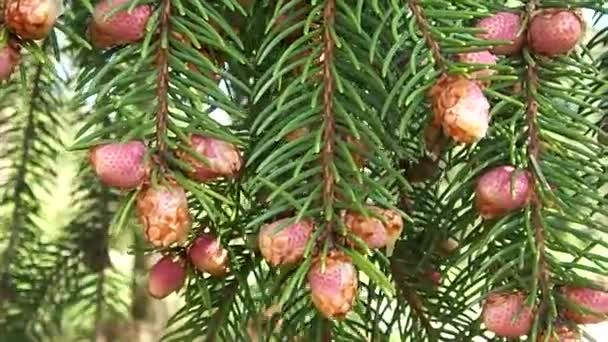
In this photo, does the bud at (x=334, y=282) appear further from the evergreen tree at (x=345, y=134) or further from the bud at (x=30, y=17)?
the bud at (x=30, y=17)

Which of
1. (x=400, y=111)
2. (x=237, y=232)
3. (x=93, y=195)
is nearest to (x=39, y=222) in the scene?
(x=93, y=195)

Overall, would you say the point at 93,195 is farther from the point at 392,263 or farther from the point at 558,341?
the point at 558,341

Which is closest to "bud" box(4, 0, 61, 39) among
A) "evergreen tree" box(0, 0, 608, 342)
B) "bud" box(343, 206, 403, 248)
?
"evergreen tree" box(0, 0, 608, 342)

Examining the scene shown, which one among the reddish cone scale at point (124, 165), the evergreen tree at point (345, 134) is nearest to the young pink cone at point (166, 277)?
the evergreen tree at point (345, 134)

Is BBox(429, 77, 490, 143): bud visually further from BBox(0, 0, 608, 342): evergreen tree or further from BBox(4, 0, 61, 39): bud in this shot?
BBox(4, 0, 61, 39): bud

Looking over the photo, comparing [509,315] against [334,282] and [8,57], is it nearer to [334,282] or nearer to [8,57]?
[334,282]

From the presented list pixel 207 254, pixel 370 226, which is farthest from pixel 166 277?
pixel 370 226
